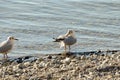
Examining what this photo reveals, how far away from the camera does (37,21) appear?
2077 centimetres

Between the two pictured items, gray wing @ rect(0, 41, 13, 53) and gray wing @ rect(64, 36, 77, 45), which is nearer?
gray wing @ rect(0, 41, 13, 53)

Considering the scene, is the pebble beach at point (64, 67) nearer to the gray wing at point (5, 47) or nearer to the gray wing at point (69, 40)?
the gray wing at point (5, 47)

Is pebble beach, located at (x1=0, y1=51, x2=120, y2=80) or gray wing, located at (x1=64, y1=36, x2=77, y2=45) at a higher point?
gray wing, located at (x1=64, y1=36, x2=77, y2=45)

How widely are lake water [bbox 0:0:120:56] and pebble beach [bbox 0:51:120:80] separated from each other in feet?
7.44

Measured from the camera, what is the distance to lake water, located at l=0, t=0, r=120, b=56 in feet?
56.2

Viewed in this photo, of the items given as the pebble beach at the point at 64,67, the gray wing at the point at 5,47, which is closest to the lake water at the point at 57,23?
the gray wing at the point at 5,47

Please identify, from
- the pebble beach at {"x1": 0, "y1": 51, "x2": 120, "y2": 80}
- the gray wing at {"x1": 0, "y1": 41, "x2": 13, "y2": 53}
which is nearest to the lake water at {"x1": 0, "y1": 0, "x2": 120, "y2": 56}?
the gray wing at {"x1": 0, "y1": 41, "x2": 13, "y2": 53}

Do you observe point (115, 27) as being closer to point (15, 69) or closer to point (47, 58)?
point (47, 58)

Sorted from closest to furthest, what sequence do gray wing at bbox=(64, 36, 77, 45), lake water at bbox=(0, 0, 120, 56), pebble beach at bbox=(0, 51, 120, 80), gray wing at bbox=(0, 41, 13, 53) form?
pebble beach at bbox=(0, 51, 120, 80) → gray wing at bbox=(0, 41, 13, 53) → gray wing at bbox=(64, 36, 77, 45) → lake water at bbox=(0, 0, 120, 56)

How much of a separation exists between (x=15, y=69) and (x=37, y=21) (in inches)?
335

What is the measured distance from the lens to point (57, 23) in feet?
66.9

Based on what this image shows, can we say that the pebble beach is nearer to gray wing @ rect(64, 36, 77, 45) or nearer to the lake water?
gray wing @ rect(64, 36, 77, 45)

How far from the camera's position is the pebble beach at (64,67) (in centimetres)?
1149

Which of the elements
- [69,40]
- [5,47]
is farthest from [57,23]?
[5,47]
